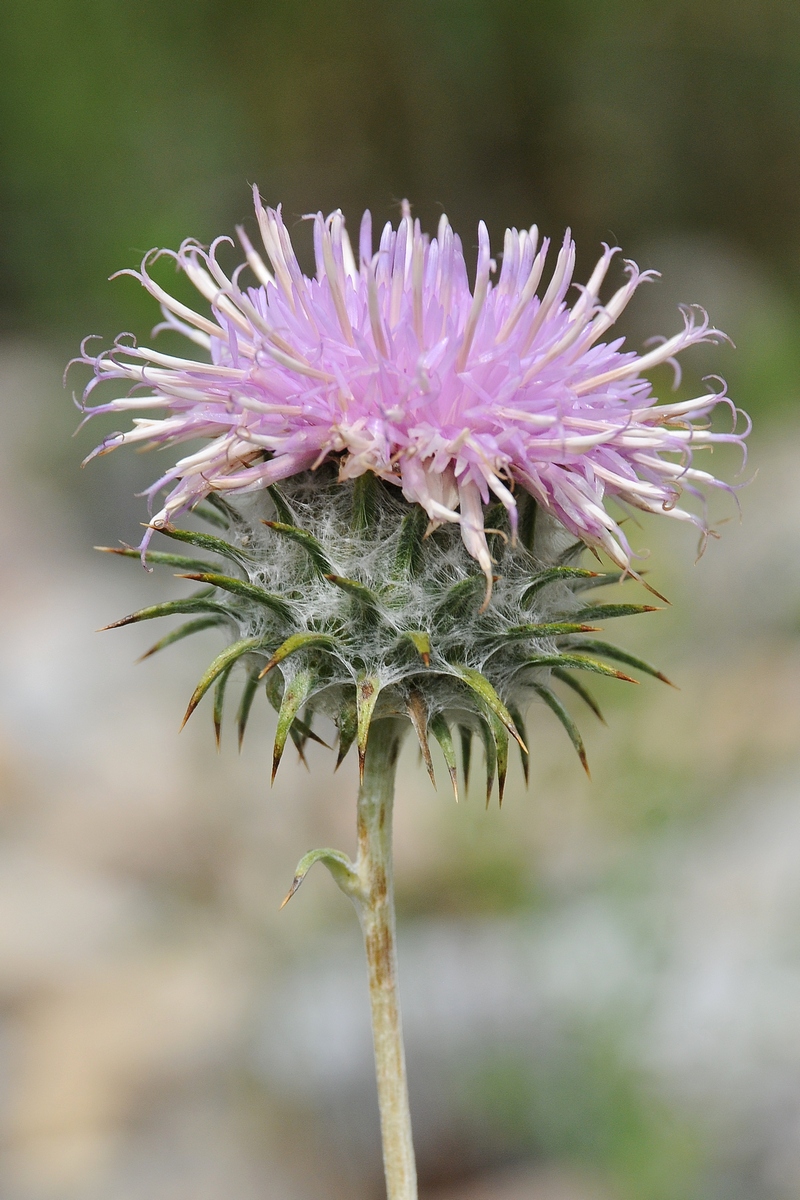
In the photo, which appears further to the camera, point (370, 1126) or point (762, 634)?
point (762, 634)

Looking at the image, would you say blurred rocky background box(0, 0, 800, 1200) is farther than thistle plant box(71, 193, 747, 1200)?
Yes

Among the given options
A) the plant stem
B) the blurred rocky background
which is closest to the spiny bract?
the plant stem

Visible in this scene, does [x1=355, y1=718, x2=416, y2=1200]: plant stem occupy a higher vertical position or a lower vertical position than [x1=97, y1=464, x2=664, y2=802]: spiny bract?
lower

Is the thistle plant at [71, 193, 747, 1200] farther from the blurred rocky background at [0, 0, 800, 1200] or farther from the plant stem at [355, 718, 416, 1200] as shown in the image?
the blurred rocky background at [0, 0, 800, 1200]

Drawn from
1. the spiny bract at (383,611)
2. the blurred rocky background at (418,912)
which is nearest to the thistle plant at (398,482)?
the spiny bract at (383,611)

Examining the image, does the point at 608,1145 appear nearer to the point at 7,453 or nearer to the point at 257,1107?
the point at 257,1107

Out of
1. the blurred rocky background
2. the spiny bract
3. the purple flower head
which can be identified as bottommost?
the blurred rocky background

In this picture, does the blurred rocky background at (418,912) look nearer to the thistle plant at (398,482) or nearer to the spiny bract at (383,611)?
the thistle plant at (398,482)

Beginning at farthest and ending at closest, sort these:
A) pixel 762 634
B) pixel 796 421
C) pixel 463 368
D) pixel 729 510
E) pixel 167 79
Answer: pixel 167 79, pixel 796 421, pixel 729 510, pixel 762 634, pixel 463 368

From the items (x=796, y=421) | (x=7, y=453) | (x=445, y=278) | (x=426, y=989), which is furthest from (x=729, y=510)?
(x=7, y=453)
